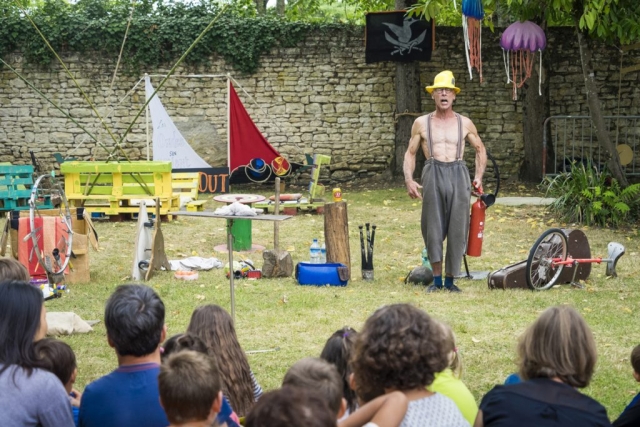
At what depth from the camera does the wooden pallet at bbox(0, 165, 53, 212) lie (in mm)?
13242

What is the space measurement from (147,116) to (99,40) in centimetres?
183

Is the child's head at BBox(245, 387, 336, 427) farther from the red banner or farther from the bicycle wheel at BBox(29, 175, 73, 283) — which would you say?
the red banner

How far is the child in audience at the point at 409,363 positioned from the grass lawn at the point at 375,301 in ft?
7.17

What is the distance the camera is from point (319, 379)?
9.52 feet

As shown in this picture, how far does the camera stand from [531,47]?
13.9 m

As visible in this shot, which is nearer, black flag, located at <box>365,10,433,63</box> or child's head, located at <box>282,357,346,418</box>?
child's head, located at <box>282,357,346,418</box>

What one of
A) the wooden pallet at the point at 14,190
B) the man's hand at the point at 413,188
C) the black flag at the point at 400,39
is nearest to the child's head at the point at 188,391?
the man's hand at the point at 413,188

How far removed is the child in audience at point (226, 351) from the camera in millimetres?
3758

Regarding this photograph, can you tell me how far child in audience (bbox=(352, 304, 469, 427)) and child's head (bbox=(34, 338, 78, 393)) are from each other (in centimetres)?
119

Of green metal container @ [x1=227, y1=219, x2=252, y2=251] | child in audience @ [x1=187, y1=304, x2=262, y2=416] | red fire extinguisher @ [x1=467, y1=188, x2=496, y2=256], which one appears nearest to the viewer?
child in audience @ [x1=187, y1=304, x2=262, y2=416]


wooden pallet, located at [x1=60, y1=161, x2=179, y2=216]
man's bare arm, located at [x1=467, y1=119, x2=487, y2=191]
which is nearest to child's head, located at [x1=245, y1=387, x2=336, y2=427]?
man's bare arm, located at [x1=467, y1=119, x2=487, y2=191]

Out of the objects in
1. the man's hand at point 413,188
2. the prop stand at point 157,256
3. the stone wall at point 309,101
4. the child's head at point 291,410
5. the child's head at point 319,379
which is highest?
the stone wall at point 309,101

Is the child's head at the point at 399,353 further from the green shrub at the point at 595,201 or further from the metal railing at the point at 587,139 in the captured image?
the metal railing at the point at 587,139

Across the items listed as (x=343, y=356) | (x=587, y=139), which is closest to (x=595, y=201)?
(x=587, y=139)
